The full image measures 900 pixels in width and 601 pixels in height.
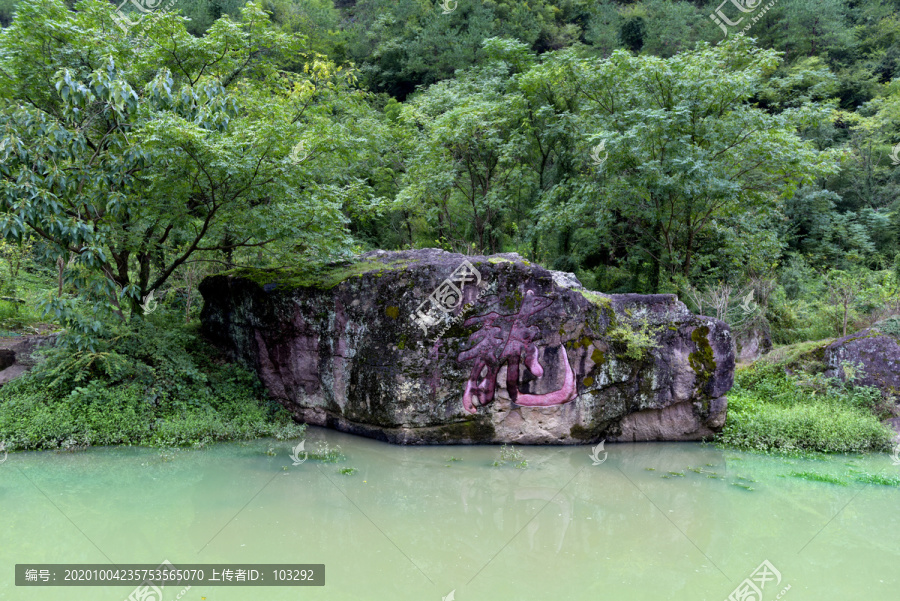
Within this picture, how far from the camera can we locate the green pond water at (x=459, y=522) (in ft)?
15.3

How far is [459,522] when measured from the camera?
584 cm

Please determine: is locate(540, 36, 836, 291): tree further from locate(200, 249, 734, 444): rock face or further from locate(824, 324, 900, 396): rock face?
locate(200, 249, 734, 444): rock face

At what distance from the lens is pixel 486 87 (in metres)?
16.8

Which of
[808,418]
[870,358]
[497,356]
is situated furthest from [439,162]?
[870,358]

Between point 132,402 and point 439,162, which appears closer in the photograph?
point 132,402

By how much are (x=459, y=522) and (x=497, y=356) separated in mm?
3251

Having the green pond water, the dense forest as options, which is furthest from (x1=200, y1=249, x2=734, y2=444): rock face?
the dense forest

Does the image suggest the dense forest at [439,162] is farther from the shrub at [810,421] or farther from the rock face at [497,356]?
the shrub at [810,421]

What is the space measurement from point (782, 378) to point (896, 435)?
6.86 ft

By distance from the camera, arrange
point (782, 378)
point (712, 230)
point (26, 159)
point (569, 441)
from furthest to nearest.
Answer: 1. point (712, 230)
2. point (782, 378)
3. point (569, 441)
4. point (26, 159)

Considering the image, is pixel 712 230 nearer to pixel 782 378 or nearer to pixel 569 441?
pixel 782 378

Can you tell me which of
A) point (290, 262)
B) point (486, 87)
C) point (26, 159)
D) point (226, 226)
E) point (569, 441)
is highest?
point (486, 87)

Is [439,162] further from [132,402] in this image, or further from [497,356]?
[132,402]

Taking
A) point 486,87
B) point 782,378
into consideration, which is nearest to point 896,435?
point 782,378
